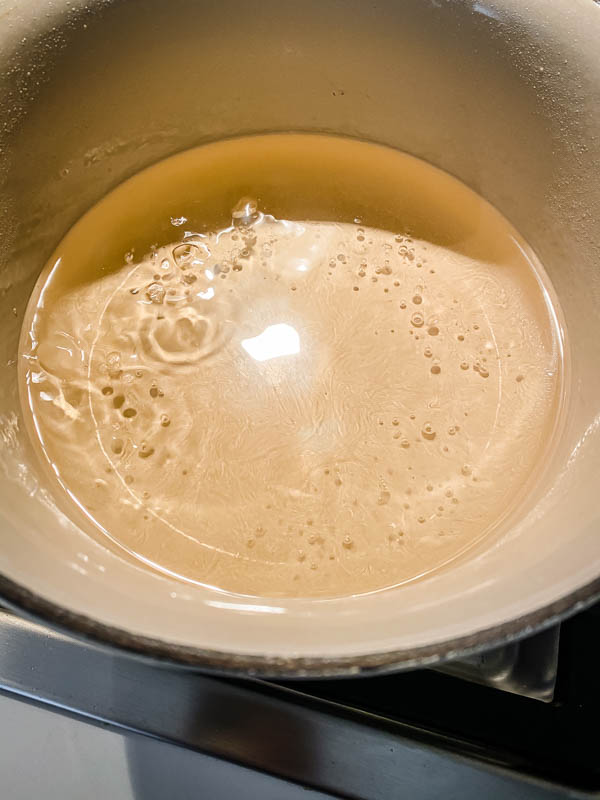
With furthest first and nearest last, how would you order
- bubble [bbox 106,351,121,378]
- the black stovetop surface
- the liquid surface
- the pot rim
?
bubble [bbox 106,351,121,378], the liquid surface, the black stovetop surface, the pot rim

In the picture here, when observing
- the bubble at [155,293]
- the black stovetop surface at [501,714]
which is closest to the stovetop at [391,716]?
the black stovetop surface at [501,714]

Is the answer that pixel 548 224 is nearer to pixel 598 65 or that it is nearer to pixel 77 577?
pixel 598 65

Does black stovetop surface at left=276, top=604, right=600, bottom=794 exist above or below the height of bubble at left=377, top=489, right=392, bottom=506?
below

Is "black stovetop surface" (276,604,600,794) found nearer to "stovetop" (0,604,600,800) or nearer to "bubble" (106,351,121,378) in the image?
"stovetop" (0,604,600,800)

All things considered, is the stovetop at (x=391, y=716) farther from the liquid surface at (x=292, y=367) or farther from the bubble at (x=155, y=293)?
the bubble at (x=155, y=293)

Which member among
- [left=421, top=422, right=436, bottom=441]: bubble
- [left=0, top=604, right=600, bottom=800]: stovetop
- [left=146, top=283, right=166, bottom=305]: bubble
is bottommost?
[left=0, top=604, right=600, bottom=800]: stovetop

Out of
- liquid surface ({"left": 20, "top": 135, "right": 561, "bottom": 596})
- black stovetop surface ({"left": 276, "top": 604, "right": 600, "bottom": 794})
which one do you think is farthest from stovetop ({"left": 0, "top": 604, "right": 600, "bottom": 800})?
liquid surface ({"left": 20, "top": 135, "right": 561, "bottom": 596})

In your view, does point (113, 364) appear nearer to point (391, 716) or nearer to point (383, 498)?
point (383, 498)
